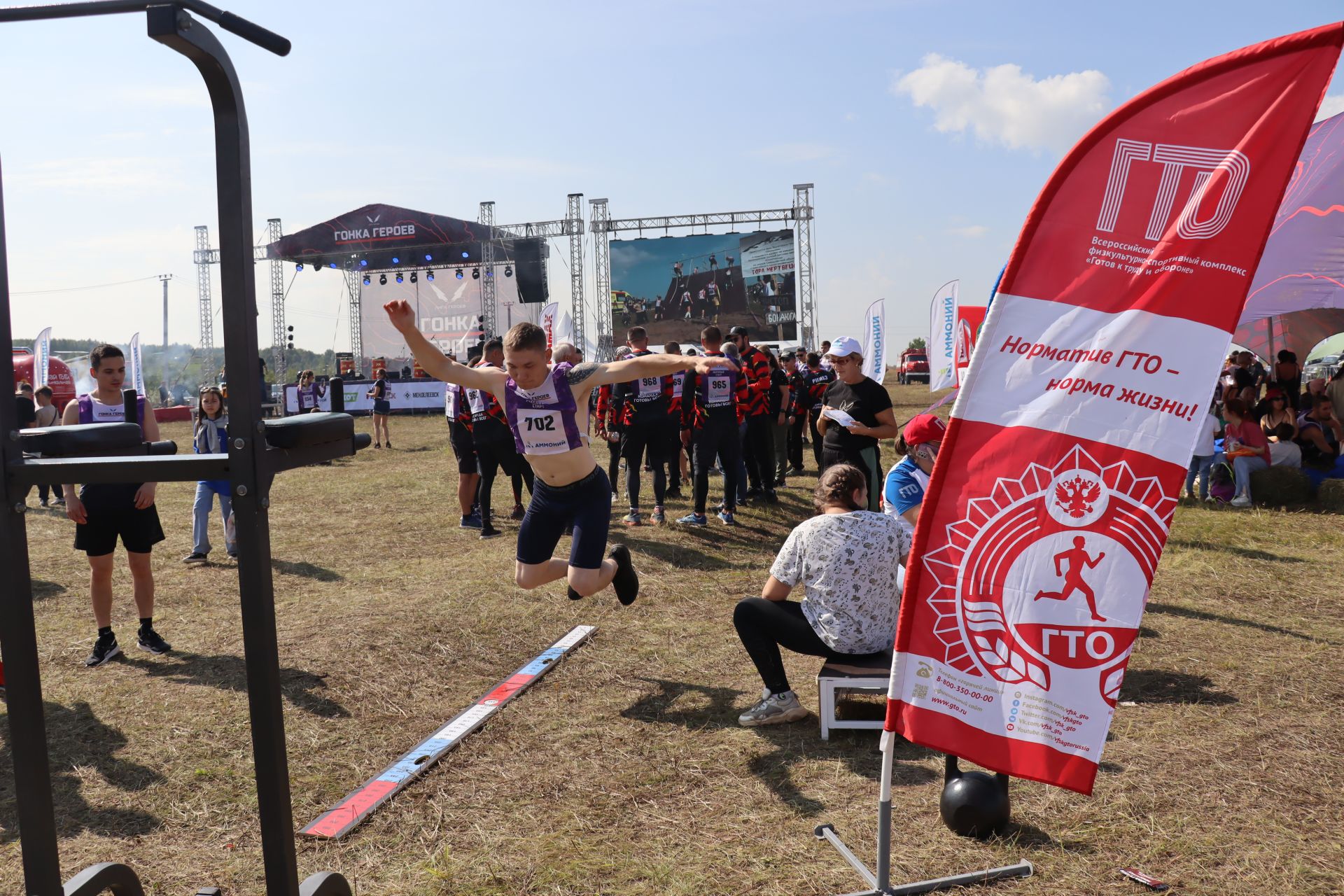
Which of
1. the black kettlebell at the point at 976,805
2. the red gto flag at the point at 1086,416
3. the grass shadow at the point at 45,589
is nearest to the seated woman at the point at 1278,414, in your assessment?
the black kettlebell at the point at 976,805

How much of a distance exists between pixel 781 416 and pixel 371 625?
25.9ft

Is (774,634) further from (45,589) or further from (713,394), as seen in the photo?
(45,589)

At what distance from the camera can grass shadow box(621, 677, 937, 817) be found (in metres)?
4.11

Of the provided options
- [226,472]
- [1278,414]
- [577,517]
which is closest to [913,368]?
[1278,414]

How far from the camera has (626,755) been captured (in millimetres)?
4480

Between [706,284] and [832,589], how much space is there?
36.5 m

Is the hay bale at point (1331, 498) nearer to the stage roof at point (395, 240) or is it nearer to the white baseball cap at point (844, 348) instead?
the white baseball cap at point (844, 348)

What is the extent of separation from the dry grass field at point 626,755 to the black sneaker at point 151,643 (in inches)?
3.5

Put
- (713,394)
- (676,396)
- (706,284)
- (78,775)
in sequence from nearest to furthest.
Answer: (78,775) < (713,394) < (676,396) < (706,284)

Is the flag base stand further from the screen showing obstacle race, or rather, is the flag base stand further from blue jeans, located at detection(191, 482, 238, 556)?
the screen showing obstacle race

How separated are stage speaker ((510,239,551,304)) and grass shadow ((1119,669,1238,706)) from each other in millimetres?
34065

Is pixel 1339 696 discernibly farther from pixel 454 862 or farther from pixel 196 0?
pixel 196 0

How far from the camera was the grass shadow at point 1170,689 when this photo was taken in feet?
16.5

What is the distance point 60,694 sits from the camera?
219 inches
